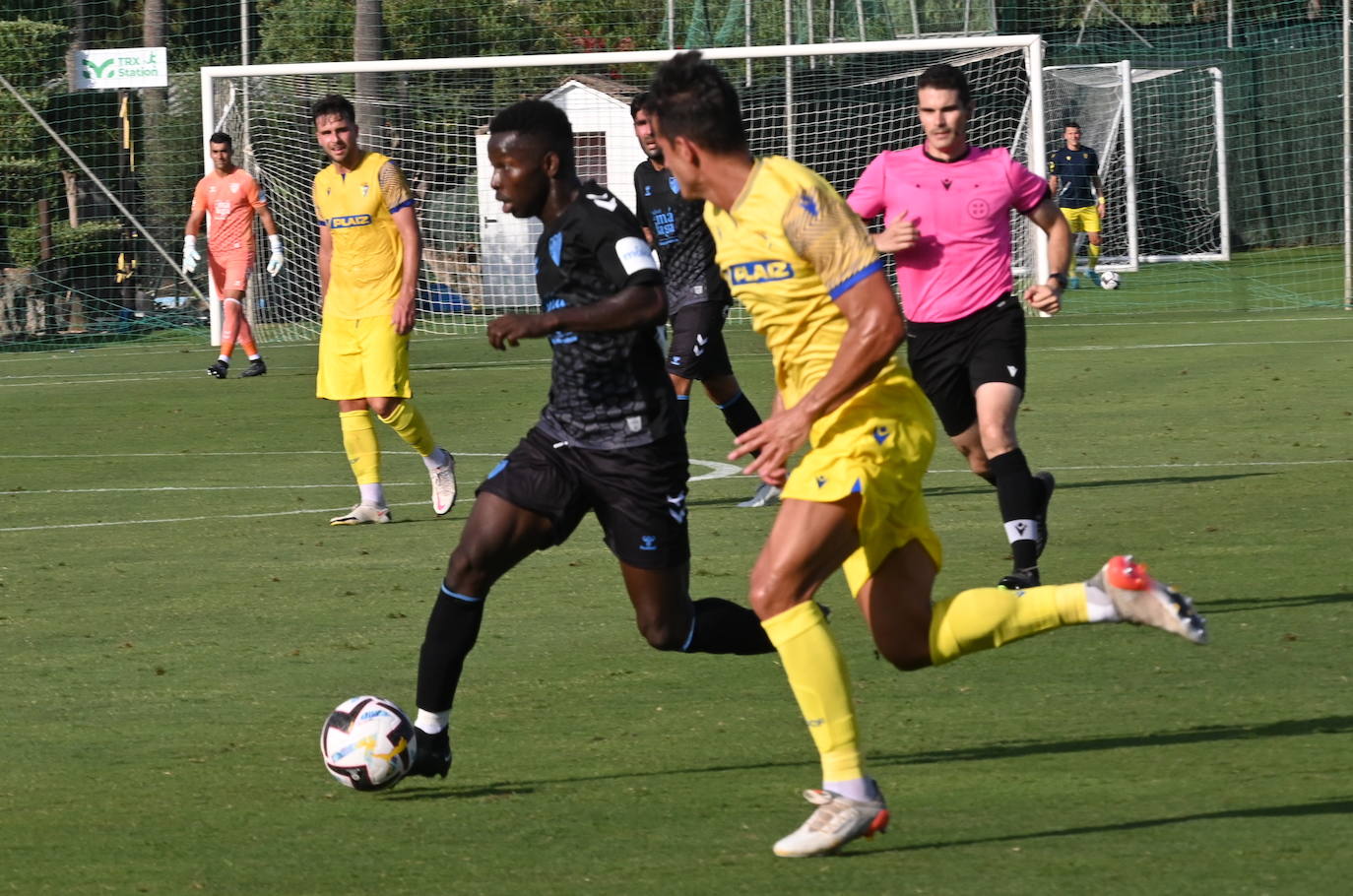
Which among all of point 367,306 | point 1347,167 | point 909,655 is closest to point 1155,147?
point 1347,167

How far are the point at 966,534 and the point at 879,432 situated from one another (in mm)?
5410

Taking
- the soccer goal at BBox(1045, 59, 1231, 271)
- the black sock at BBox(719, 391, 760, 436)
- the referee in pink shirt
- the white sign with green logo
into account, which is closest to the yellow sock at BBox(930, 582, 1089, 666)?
the referee in pink shirt

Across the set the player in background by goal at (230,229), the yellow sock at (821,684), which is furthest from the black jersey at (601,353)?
the player in background by goal at (230,229)

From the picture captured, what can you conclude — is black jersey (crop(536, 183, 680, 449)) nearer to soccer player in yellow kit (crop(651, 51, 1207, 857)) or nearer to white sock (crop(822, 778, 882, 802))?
soccer player in yellow kit (crop(651, 51, 1207, 857))

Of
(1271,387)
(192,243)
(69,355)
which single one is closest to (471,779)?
(1271,387)

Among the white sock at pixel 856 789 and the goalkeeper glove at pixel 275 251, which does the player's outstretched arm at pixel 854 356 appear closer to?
the white sock at pixel 856 789

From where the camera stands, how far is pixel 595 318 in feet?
19.4

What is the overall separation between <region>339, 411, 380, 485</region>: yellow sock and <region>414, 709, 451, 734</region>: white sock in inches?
223

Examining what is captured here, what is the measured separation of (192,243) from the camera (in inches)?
862

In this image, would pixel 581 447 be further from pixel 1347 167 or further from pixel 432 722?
pixel 1347 167

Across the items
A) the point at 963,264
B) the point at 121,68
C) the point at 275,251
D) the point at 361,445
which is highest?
the point at 121,68

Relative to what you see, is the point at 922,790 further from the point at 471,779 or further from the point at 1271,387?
the point at 1271,387

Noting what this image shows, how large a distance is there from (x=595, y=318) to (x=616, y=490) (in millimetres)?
534

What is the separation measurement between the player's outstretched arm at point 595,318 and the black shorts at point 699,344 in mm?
5810
